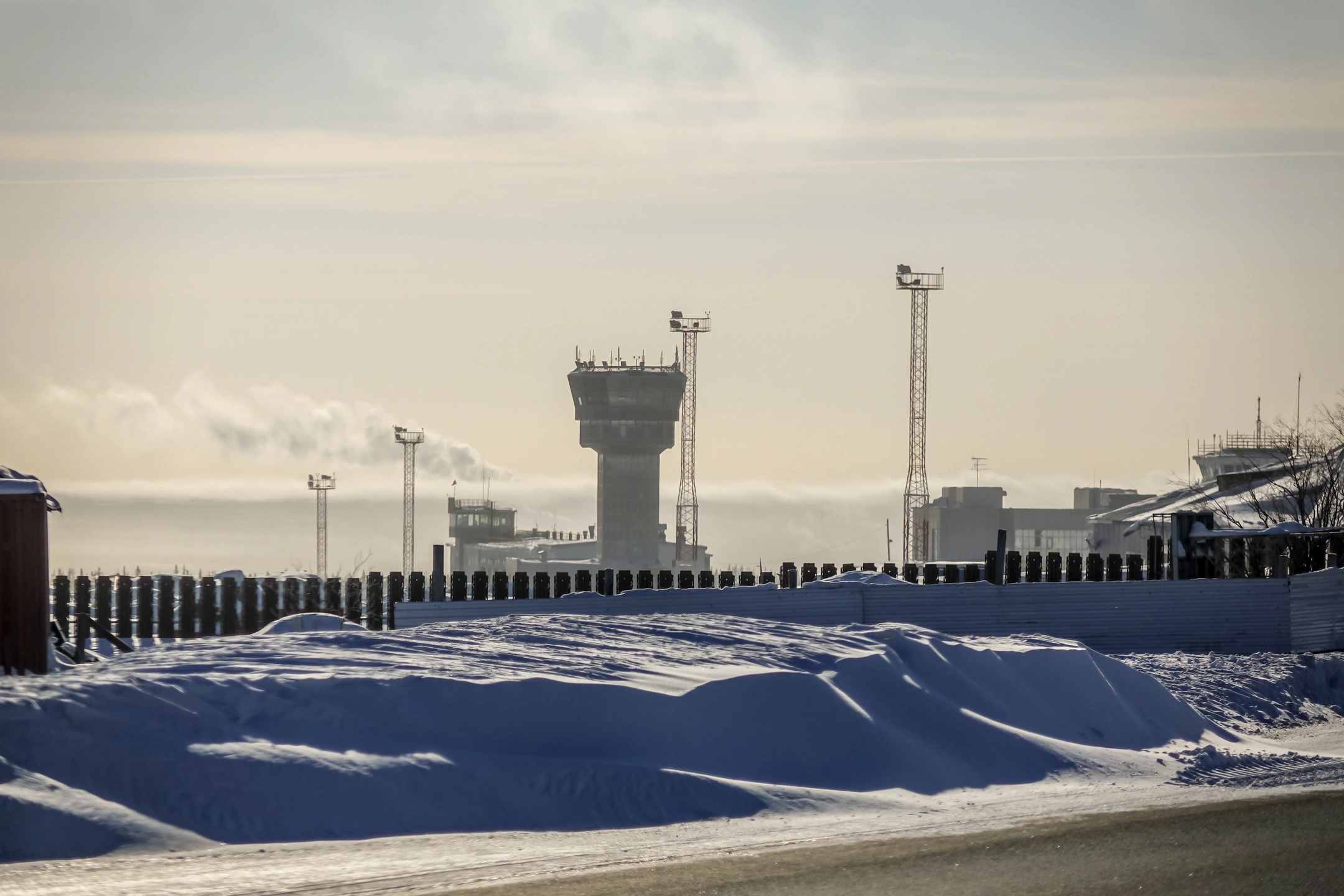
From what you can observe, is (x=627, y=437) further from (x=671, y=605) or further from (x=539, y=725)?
(x=539, y=725)

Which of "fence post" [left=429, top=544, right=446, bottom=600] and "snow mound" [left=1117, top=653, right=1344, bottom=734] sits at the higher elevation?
"fence post" [left=429, top=544, right=446, bottom=600]

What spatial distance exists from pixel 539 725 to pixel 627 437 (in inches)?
3973

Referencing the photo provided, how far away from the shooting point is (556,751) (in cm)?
1037

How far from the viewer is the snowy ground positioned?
26.8 feet

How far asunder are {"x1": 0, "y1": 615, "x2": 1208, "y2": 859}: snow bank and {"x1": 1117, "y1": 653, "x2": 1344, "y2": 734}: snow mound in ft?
4.09

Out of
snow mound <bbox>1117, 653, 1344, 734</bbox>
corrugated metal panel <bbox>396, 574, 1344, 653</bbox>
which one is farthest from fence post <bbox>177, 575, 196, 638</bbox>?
snow mound <bbox>1117, 653, 1344, 734</bbox>

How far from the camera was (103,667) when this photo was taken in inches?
445

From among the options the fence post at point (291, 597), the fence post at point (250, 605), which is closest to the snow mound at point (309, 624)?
the fence post at point (250, 605)

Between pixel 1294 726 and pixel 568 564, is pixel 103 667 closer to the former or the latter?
pixel 1294 726

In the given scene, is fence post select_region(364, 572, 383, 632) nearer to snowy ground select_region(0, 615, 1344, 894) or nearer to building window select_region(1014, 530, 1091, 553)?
snowy ground select_region(0, 615, 1344, 894)

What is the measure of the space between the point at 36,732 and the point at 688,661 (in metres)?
5.77

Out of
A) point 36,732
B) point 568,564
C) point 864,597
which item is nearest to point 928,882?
point 36,732

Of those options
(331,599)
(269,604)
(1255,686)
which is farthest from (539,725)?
(1255,686)

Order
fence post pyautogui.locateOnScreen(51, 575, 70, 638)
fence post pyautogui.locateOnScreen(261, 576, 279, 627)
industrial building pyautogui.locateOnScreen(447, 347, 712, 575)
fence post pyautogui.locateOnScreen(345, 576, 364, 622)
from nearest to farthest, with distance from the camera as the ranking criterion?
1. fence post pyautogui.locateOnScreen(51, 575, 70, 638)
2. fence post pyautogui.locateOnScreen(261, 576, 279, 627)
3. fence post pyautogui.locateOnScreen(345, 576, 364, 622)
4. industrial building pyautogui.locateOnScreen(447, 347, 712, 575)
